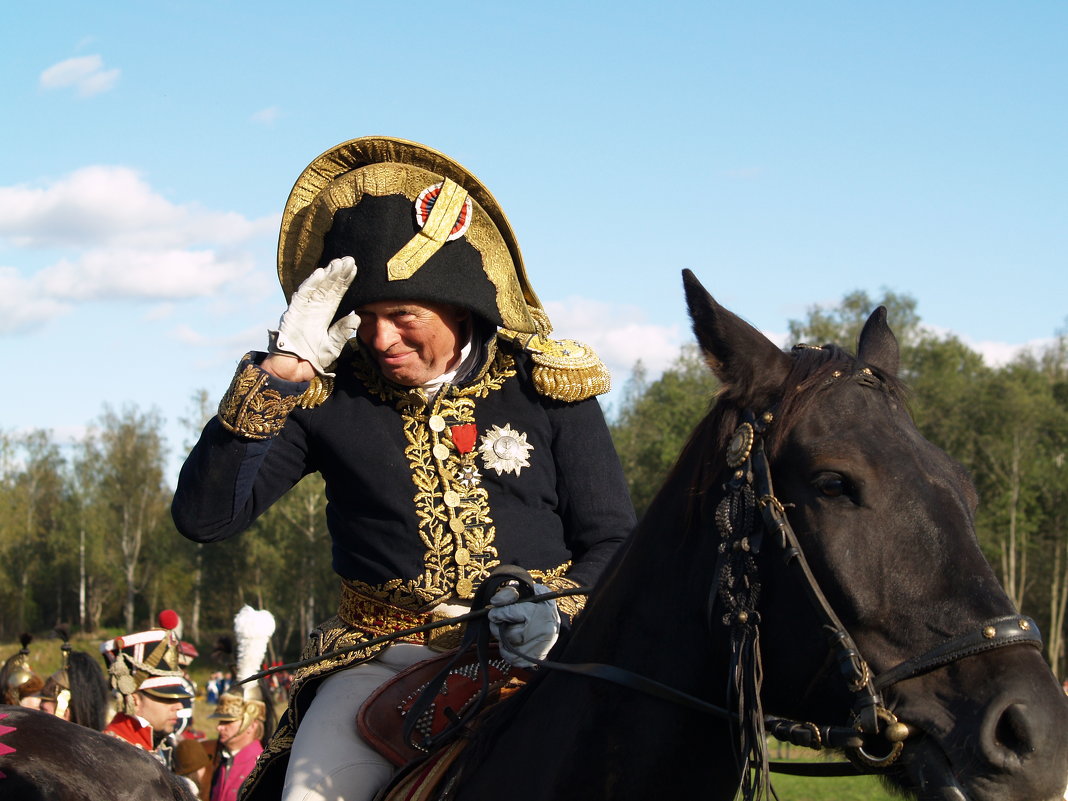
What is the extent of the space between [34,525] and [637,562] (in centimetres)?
7026

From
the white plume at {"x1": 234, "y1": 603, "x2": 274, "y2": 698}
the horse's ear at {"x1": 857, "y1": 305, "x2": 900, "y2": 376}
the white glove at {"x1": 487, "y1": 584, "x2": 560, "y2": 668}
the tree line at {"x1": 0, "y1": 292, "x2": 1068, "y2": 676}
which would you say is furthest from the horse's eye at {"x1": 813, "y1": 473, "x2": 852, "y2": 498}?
the tree line at {"x1": 0, "y1": 292, "x2": 1068, "y2": 676}

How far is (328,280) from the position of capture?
338 centimetres

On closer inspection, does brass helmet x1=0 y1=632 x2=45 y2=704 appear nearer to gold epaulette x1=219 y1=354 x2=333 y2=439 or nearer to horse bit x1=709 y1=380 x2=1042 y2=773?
gold epaulette x1=219 y1=354 x2=333 y2=439

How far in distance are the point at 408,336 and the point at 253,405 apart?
637 mm

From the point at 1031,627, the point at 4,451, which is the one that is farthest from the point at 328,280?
the point at 4,451

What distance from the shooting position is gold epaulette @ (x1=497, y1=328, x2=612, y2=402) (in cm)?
370

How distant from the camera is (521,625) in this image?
3131 mm

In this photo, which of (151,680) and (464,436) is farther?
(151,680)

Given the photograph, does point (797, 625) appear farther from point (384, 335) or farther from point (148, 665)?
point (148, 665)

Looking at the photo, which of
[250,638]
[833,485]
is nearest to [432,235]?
[833,485]

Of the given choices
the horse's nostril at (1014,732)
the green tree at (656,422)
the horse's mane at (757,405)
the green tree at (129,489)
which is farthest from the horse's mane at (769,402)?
→ the green tree at (129,489)

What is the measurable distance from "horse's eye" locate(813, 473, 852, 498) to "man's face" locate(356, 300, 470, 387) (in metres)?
1.68

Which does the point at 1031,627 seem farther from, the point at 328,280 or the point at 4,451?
the point at 4,451

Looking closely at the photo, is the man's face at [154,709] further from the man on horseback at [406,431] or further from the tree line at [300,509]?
the tree line at [300,509]
